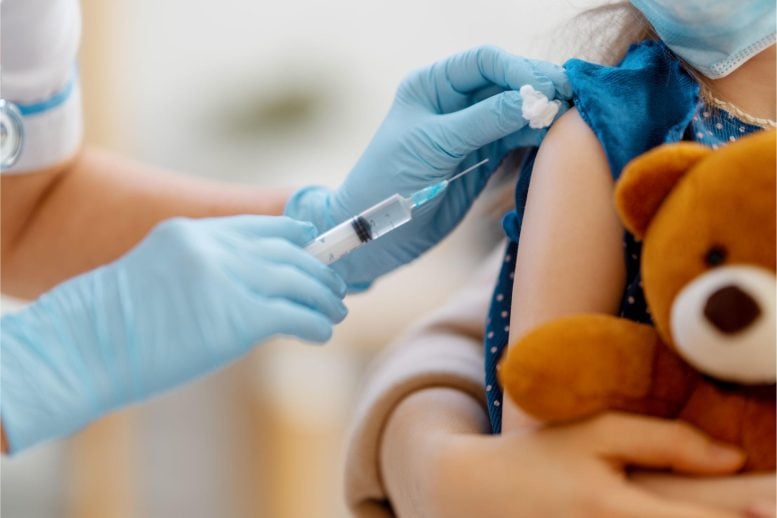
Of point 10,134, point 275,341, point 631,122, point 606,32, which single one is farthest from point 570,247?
point 275,341

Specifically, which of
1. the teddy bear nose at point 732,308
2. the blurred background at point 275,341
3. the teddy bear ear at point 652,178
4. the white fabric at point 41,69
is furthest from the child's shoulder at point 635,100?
the blurred background at point 275,341

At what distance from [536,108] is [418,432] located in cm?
38

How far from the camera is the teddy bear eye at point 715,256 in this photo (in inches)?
24.8

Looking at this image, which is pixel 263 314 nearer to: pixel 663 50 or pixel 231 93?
pixel 663 50

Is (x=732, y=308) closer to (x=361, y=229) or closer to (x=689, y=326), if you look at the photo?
(x=689, y=326)

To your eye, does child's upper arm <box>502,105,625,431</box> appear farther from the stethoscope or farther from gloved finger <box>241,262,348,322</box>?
the stethoscope

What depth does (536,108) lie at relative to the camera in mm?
971

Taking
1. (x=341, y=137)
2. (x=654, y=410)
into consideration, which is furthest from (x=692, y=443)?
(x=341, y=137)

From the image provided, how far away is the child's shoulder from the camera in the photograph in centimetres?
90

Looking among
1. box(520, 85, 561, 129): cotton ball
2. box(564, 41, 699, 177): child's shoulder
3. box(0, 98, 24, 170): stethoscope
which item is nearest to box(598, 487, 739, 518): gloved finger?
box(564, 41, 699, 177): child's shoulder

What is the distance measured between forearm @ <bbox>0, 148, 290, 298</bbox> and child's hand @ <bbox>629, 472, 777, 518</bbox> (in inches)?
31.6

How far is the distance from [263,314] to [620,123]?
40 cm

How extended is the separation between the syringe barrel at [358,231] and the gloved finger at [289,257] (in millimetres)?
48

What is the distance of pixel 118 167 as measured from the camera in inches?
56.9
